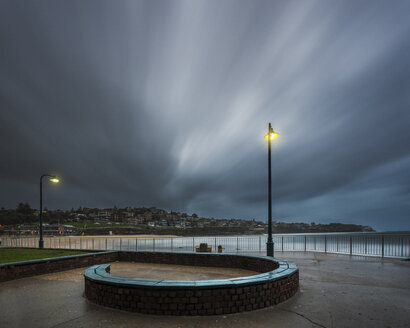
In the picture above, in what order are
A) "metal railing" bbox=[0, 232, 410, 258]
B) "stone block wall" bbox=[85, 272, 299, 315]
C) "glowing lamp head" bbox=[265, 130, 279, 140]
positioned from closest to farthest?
1. "stone block wall" bbox=[85, 272, 299, 315]
2. "glowing lamp head" bbox=[265, 130, 279, 140]
3. "metal railing" bbox=[0, 232, 410, 258]

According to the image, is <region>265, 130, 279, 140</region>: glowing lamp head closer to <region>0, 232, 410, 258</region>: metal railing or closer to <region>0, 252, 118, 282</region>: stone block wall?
<region>0, 232, 410, 258</region>: metal railing

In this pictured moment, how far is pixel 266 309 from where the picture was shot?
492 centimetres

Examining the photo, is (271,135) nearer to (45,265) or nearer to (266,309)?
(266,309)

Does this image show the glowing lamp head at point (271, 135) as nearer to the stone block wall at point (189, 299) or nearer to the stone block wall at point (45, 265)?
the stone block wall at point (189, 299)

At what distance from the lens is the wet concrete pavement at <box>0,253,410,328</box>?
4277 mm

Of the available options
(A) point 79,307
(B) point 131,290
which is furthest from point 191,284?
(A) point 79,307

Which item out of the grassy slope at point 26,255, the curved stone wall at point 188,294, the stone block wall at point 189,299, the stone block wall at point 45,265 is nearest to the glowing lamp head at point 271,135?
the curved stone wall at point 188,294

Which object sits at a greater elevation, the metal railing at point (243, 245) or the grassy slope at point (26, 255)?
the grassy slope at point (26, 255)

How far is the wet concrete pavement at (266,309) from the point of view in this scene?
4277mm

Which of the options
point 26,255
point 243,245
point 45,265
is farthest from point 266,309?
point 243,245

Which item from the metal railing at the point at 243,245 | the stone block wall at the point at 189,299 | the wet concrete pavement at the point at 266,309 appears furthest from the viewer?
the metal railing at the point at 243,245

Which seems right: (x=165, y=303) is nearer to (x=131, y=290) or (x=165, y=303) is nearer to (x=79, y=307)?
(x=131, y=290)

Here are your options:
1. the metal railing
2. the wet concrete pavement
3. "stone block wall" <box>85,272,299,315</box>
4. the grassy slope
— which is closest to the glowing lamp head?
the wet concrete pavement

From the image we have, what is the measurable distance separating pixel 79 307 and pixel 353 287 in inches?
278
